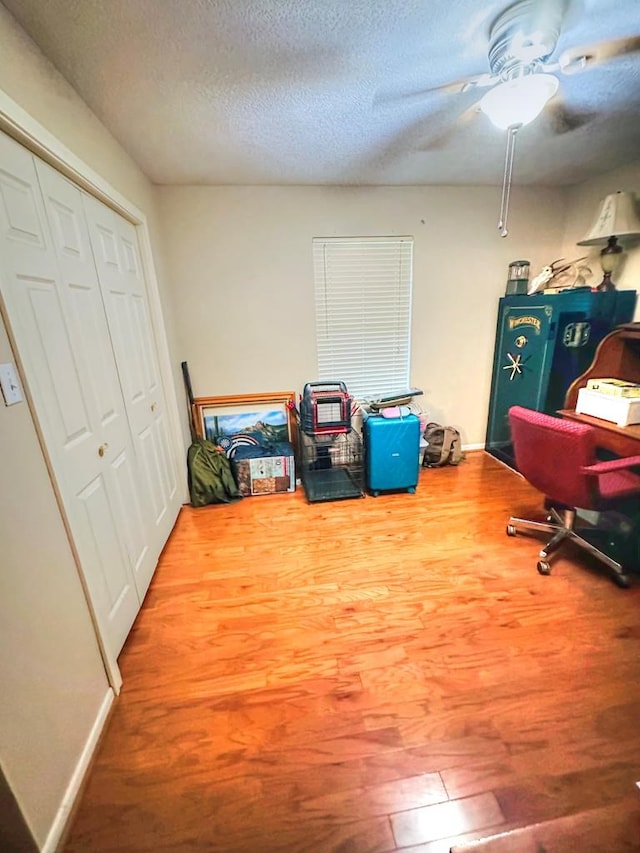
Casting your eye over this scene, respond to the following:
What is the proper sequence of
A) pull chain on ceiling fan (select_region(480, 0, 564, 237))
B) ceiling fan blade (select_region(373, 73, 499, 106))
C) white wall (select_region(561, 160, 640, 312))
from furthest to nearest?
white wall (select_region(561, 160, 640, 312)) → ceiling fan blade (select_region(373, 73, 499, 106)) → pull chain on ceiling fan (select_region(480, 0, 564, 237))

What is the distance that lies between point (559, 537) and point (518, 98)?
2.14 metres

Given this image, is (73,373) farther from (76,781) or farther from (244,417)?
(244,417)

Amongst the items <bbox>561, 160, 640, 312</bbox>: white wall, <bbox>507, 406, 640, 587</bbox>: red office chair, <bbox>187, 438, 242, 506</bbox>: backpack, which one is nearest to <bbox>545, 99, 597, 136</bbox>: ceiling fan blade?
<bbox>561, 160, 640, 312</bbox>: white wall

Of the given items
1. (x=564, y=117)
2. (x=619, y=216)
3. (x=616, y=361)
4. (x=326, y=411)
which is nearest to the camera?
(x=564, y=117)

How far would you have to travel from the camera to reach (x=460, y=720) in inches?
47.2

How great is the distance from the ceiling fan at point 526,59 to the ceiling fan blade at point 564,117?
30 centimetres

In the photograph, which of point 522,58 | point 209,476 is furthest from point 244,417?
point 522,58

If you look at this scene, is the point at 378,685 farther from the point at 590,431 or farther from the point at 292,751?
the point at 590,431

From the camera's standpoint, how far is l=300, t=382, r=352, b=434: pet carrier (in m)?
2.52

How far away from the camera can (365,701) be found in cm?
127

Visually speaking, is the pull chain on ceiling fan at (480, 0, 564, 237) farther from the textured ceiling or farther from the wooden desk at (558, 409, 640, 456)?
the wooden desk at (558, 409, 640, 456)

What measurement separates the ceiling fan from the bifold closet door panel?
168 centimetres

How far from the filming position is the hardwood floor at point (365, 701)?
0.98 metres

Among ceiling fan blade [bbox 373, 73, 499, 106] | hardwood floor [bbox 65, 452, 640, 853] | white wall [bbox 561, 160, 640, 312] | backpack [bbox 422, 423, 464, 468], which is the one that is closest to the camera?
hardwood floor [bbox 65, 452, 640, 853]
